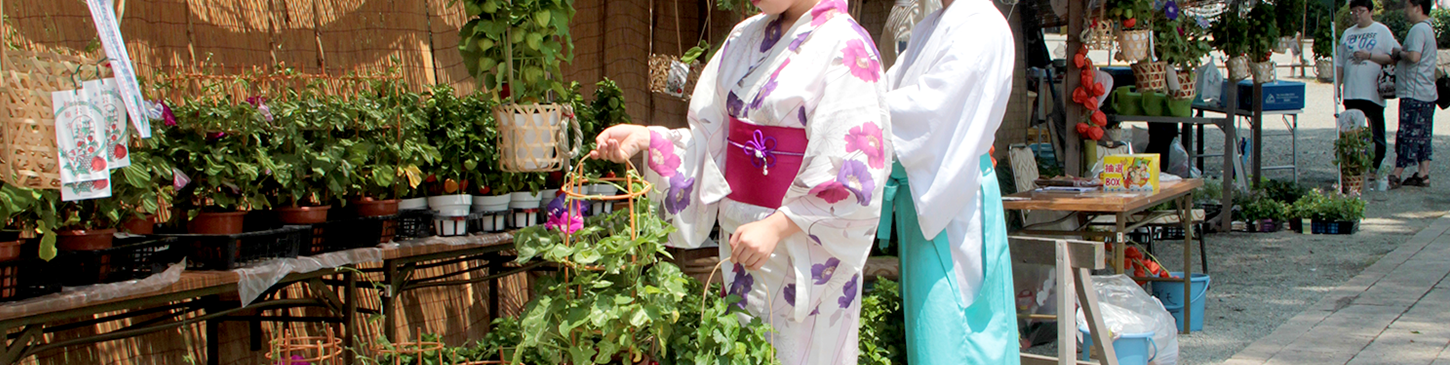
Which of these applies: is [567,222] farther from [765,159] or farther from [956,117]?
[956,117]

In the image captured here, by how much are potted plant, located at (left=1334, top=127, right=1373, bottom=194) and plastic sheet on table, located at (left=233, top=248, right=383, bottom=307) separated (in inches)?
327

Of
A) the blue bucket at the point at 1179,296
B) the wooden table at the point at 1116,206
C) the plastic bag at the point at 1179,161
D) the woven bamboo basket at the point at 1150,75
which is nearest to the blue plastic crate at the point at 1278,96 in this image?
the plastic bag at the point at 1179,161

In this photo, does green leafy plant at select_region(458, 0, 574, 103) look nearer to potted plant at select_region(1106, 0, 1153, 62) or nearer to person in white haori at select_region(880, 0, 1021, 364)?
person in white haori at select_region(880, 0, 1021, 364)

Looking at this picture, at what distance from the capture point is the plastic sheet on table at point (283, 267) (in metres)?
2.87

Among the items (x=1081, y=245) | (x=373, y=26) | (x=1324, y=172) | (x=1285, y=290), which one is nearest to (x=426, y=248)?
(x=373, y=26)

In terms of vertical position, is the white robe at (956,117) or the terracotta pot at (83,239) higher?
the white robe at (956,117)

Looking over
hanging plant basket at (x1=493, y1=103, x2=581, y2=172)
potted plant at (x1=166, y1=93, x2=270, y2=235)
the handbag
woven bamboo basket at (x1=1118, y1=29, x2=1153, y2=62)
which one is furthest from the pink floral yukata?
the handbag

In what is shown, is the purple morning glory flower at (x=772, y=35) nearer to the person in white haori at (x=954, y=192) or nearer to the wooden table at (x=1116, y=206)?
the person in white haori at (x=954, y=192)

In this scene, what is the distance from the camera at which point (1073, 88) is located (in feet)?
19.0

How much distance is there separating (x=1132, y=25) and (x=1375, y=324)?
6.07 feet

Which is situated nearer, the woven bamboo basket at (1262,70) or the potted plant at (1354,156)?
the woven bamboo basket at (1262,70)

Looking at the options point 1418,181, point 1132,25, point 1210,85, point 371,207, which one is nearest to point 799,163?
point 371,207

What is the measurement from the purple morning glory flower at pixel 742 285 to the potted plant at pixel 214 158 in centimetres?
136

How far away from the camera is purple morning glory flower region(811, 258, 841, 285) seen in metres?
2.31
